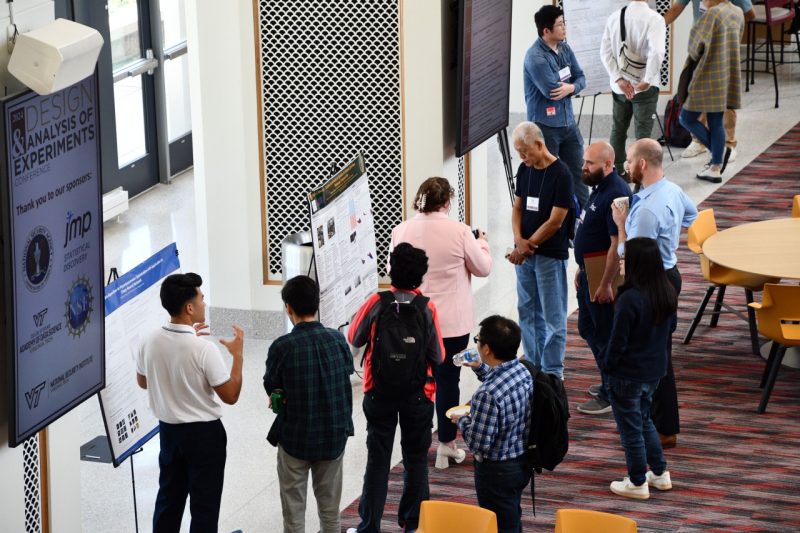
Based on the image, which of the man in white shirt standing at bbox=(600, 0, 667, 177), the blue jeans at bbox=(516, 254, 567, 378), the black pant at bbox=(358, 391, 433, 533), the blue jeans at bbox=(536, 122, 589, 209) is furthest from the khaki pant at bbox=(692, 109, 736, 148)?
the black pant at bbox=(358, 391, 433, 533)

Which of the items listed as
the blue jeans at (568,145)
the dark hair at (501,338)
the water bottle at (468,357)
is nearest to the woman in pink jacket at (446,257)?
the water bottle at (468,357)

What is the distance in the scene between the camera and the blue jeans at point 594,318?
23.1ft

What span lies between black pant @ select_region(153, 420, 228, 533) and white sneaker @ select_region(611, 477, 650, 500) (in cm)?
207

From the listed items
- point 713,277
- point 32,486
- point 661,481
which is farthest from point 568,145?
point 32,486

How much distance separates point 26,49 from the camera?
177 inches

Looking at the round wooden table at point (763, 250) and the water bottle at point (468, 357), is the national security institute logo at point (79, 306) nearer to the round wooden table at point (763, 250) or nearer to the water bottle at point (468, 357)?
the water bottle at point (468, 357)

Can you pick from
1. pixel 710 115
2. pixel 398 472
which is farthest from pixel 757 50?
pixel 398 472

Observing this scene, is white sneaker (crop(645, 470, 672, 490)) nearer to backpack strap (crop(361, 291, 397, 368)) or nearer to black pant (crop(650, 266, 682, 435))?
black pant (crop(650, 266, 682, 435))

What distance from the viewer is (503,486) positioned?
5402 mm

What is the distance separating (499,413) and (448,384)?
4.61ft

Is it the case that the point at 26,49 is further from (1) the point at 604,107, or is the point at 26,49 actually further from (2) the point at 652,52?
(1) the point at 604,107

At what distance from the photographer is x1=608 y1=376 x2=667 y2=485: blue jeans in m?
6.25

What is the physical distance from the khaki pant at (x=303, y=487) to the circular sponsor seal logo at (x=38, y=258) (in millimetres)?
1287

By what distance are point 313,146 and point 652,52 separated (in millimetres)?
3674
